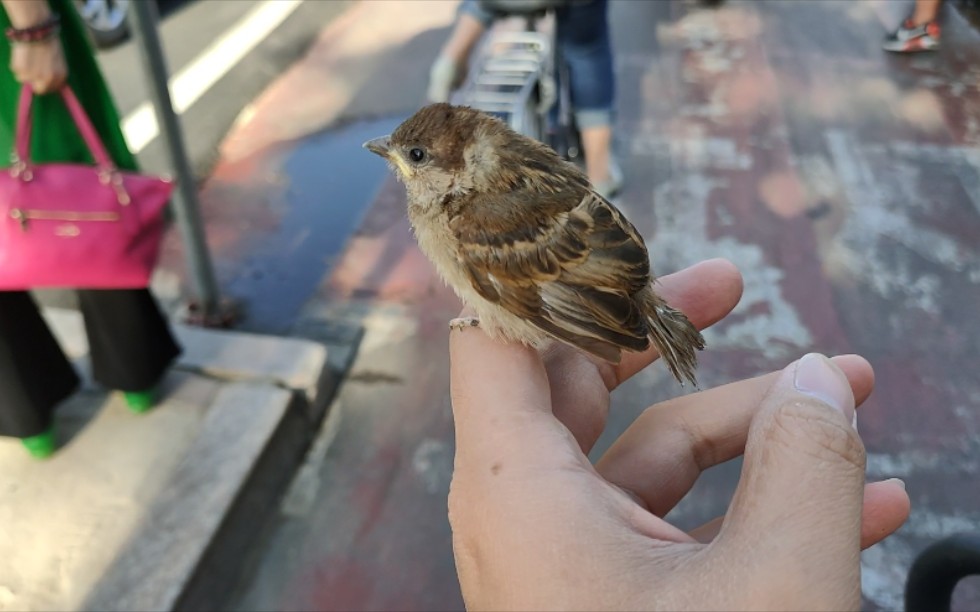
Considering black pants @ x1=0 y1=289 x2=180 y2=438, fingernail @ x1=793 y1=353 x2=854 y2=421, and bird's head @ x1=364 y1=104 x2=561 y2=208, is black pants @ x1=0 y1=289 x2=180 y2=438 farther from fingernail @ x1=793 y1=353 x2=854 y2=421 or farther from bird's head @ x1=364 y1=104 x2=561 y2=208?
fingernail @ x1=793 y1=353 x2=854 y2=421

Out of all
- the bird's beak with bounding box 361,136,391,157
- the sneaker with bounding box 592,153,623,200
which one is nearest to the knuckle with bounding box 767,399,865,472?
the bird's beak with bounding box 361,136,391,157

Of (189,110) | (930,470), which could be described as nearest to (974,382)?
(930,470)

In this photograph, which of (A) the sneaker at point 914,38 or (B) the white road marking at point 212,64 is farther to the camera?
(A) the sneaker at point 914,38

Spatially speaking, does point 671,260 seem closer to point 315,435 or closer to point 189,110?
point 315,435

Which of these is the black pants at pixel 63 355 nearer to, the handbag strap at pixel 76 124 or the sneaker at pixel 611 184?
the handbag strap at pixel 76 124

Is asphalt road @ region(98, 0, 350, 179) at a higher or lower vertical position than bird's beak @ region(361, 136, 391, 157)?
lower

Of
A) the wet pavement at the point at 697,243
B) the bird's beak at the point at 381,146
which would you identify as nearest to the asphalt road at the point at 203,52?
the wet pavement at the point at 697,243

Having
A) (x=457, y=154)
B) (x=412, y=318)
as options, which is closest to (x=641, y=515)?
(x=457, y=154)
